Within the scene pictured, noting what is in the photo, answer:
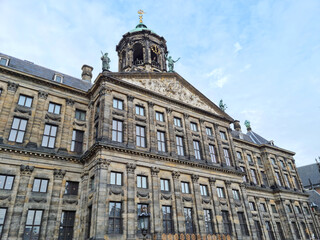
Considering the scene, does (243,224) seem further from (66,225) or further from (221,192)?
(66,225)

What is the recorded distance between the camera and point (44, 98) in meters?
24.7

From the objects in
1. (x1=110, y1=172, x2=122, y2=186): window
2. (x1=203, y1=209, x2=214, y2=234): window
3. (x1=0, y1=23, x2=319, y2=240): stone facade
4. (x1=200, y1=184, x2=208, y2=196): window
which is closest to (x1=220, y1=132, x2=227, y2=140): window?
(x1=0, y1=23, x2=319, y2=240): stone facade

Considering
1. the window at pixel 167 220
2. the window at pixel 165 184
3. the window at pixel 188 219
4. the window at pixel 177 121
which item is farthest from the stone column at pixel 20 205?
the window at pixel 177 121

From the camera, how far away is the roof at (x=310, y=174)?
59938mm

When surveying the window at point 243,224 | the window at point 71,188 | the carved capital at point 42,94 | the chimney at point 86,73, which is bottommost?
the window at point 243,224

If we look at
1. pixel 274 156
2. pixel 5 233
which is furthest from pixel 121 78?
pixel 274 156

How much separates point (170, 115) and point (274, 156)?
27213 millimetres

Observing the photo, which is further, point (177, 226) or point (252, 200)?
point (252, 200)

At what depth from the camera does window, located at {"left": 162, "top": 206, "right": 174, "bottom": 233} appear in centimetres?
2216

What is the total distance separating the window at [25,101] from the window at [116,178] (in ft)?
36.1

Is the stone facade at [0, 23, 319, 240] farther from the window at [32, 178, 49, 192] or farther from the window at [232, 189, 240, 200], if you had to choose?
the window at [232, 189, 240, 200]

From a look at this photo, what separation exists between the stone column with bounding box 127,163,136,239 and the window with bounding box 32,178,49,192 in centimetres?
730

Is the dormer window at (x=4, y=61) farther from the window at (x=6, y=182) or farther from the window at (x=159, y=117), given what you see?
the window at (x=159, y=117)

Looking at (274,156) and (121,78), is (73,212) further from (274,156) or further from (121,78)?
(274,156)
